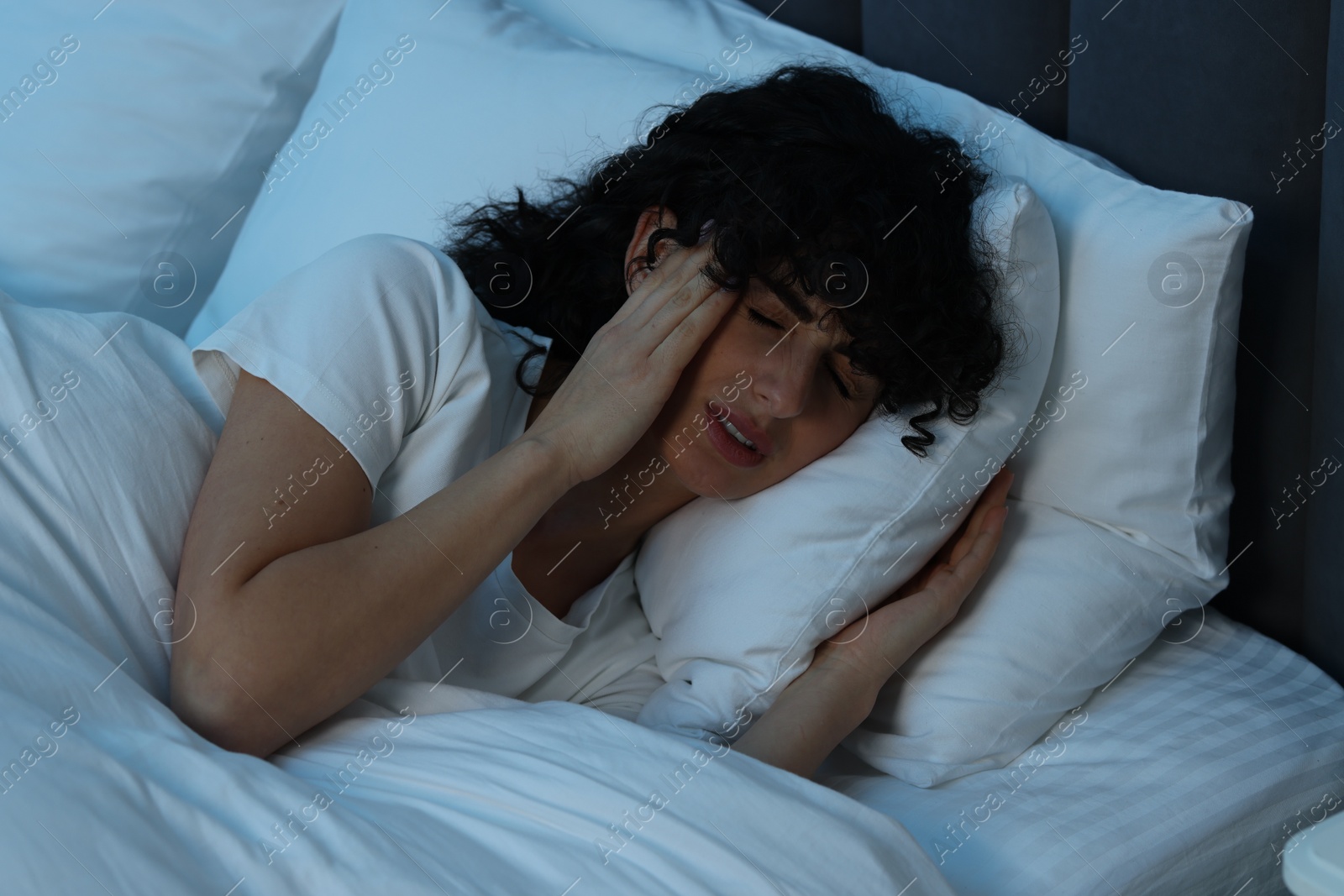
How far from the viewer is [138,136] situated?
4.47ft

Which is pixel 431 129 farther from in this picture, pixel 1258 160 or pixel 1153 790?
pixel 1153 790

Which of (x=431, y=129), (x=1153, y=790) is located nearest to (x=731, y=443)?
(x=1153, y=790)

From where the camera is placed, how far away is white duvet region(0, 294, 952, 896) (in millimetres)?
644

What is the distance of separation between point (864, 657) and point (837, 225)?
1.26ft

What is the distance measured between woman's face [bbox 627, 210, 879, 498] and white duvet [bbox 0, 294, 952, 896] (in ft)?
0.93

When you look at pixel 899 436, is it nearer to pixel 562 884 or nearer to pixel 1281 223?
pixel 1281 223

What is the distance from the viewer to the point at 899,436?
1.04m

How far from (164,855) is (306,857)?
8 cm

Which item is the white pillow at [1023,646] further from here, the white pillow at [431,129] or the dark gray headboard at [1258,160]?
the white pillow at [431,129]

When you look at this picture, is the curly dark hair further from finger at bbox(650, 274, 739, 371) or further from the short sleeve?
the short sleeve

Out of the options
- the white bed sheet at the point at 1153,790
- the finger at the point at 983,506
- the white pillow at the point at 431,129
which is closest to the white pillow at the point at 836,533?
the finger at the point at 983,506

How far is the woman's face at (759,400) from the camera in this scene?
97cm

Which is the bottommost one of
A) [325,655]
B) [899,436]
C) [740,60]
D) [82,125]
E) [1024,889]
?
[1024,889]

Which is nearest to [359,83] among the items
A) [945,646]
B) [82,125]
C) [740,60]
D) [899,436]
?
[82,125]
